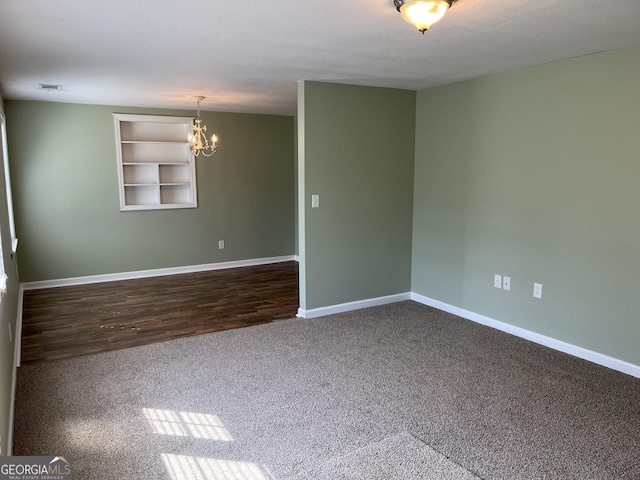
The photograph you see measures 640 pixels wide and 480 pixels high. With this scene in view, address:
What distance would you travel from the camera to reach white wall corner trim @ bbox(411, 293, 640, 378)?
3199mm

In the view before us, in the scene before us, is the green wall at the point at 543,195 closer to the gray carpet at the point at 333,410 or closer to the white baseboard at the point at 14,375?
the gray carpet at the point at 333,410

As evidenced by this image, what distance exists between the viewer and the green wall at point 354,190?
13.9 feet

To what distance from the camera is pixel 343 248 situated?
14.8 feet

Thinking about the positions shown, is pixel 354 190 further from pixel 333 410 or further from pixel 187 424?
pixel 187 424

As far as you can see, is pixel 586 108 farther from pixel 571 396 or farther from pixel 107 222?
pixel 107 222

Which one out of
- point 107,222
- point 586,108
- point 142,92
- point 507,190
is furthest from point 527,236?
point 107,222

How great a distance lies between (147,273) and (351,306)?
303 cm

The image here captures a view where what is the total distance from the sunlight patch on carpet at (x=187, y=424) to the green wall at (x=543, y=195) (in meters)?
2.69

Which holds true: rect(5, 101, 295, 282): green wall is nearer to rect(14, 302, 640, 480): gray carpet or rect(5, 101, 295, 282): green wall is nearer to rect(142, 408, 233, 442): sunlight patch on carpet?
rect(14, 302, 640, 480): gray carpet

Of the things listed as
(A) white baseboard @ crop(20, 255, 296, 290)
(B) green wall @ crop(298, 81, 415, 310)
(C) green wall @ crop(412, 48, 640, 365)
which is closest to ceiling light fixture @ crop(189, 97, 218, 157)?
(A) white baseboard @ crop(20, 255, 296, 290)

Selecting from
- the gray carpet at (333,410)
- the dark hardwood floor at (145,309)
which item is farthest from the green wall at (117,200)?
the gray carpet at (333,410)

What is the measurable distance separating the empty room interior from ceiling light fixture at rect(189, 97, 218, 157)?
0.07 meters

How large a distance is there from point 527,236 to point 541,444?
189 cm

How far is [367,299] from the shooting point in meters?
4.75
